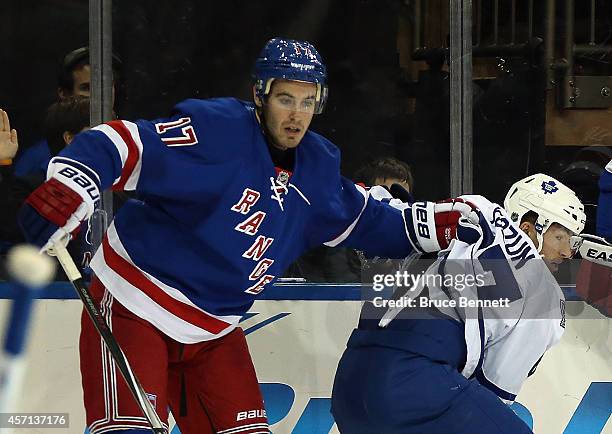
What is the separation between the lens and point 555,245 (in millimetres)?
3383

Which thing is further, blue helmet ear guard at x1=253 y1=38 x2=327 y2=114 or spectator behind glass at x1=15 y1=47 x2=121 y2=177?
Result: spectator behind glass at x1=15 y1=47 x2=121 y2=177

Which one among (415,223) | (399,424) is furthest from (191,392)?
(415,223)

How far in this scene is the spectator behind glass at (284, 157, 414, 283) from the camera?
3414mm

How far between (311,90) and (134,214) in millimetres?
446

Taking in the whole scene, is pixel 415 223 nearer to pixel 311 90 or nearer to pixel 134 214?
pixel 311 90

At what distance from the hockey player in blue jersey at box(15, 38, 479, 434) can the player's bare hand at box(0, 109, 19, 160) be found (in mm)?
762

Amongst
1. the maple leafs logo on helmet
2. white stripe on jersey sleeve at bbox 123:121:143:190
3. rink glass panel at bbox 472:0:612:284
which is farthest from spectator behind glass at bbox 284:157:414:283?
white stripe on jersey sleeve at bbox 123:121:143:190

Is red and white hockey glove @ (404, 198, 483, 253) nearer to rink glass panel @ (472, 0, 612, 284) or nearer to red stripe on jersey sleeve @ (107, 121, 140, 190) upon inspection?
rink glass panel @ (472, 0, 612, 284)

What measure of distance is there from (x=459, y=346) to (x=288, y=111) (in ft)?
2.04

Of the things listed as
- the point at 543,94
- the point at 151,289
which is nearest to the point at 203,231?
the point at 151,289

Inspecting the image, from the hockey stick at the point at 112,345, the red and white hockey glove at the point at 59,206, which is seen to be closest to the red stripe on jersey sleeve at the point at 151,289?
the hockey stick at the point at 112,345

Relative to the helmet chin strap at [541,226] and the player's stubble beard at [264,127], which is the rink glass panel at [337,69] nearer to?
the helmet chin strap at [541,226]

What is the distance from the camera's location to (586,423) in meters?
3.49

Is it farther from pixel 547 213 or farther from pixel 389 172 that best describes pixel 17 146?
pixel 547 213
